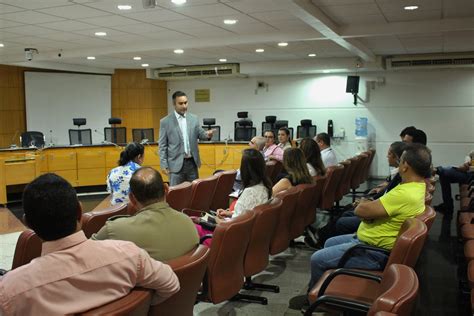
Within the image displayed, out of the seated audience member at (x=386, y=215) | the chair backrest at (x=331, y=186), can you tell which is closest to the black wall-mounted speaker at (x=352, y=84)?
the chair backrest at (x=331, y=186)

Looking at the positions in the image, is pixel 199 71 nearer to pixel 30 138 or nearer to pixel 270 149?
pixel 30 138

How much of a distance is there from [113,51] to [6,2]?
3.81 metres

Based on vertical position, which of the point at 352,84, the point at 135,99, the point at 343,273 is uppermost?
the point at 352,84

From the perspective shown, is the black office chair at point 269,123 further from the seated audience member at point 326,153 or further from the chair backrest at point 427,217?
the chair backrest at point 427,217

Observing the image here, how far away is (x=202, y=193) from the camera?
4.47 m

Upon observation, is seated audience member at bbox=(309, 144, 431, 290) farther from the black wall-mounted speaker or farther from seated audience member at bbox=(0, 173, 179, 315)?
the black wall-mounted speaker

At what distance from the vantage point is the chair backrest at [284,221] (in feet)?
12.1

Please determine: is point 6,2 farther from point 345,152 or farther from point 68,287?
point 345,152

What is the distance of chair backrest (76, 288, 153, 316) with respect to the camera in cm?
137

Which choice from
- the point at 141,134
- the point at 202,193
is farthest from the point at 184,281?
the point at 141,134

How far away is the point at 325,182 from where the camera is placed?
5.27 m

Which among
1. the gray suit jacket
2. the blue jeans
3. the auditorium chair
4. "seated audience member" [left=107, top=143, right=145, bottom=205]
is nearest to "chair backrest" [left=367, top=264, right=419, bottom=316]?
the blue jeans

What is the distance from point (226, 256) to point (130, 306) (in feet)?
4.30

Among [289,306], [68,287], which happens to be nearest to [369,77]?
[289,306]
